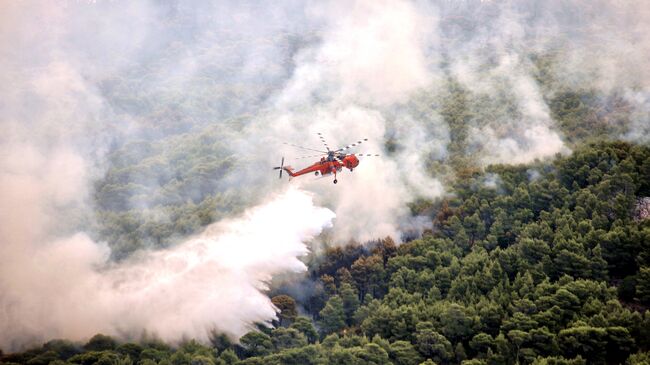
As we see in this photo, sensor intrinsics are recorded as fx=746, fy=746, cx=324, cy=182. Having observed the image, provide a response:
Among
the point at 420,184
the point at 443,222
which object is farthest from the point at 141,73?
the point at 443,222

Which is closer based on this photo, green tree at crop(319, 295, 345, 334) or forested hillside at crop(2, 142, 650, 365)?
forested hillside at crop(2, 142, 650, 365)

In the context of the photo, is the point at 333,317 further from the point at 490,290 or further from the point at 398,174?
the point at 398,174

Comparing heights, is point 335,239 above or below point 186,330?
above

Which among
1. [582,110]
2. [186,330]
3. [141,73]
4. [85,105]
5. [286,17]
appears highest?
[286,17]

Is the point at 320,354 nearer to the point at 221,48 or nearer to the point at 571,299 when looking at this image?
the point at 571,299

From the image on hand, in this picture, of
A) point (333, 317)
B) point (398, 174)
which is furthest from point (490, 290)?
point (398, 174)

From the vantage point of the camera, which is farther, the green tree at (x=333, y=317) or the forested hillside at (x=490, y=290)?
the green tree at (x=333, y=317)

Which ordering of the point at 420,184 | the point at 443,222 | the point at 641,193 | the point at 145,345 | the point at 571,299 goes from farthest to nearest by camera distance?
the point at 420,184
the point at 443,222
the point at 641,193
the point at 145,345
the point at 571,299

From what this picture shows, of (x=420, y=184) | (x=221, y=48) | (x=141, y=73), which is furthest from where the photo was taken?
(x=221, y=48)
